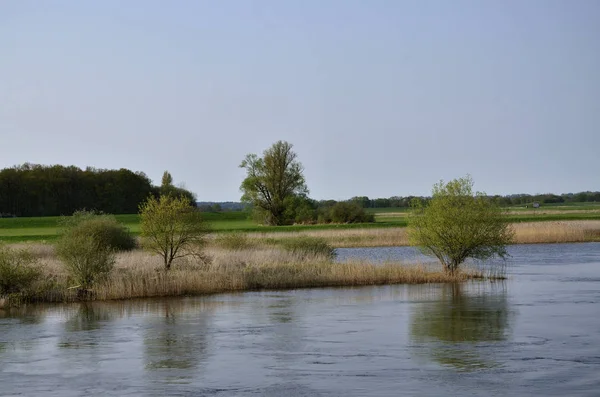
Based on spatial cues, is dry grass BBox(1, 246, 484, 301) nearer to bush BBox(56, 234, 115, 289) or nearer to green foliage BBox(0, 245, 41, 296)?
bush BBox(56, 234, 115, 289)

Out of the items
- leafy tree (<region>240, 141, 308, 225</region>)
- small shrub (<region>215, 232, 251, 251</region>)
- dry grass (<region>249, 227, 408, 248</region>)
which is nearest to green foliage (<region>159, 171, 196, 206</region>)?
leafy tree (<region>240, 141, 308, 225</region>)

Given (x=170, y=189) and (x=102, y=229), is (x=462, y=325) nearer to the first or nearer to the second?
(x=102, y=229)

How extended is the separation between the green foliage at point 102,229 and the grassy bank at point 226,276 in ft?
5.66

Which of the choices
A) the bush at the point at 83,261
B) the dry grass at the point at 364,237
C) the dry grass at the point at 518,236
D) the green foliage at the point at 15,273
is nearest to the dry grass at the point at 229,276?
the bush at the point at 83,261

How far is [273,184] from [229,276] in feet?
183

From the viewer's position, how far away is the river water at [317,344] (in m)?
17.3

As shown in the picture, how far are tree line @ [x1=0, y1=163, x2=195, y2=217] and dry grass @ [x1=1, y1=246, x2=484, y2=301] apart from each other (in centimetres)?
6314

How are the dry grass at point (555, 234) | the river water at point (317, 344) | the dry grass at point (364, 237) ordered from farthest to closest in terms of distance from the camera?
the dry grass at point (364, 237), the dry grass at point (555, 234), the river water at point (317, 344)

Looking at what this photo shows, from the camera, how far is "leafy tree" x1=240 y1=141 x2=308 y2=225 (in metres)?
89.3

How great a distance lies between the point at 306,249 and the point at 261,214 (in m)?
46.3

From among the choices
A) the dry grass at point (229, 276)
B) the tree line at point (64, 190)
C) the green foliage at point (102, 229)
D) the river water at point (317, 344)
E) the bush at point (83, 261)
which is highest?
the tree line at point (64, 190)

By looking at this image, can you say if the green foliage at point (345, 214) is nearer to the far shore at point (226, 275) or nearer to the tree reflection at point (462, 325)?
the far shore at point (226, 275)

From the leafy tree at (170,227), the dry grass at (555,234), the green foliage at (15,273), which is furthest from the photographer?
the dry grass at (555,234)

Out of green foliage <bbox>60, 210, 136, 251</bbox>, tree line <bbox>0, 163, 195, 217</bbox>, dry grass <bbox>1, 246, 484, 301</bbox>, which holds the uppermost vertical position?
tree line <bbox>0, 163, 195, 217</bbox>
